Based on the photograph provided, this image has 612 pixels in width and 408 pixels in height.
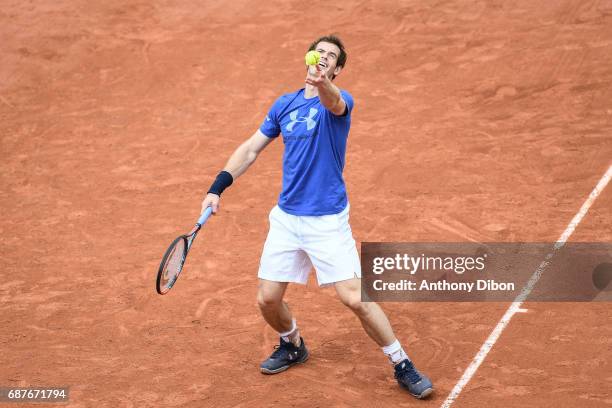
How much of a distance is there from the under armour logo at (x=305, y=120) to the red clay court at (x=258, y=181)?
189cm

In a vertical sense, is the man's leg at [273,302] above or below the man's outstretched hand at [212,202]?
below

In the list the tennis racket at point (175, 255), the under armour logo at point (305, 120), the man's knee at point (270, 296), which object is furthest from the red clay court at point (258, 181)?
the under armour logo at point (305, 120)

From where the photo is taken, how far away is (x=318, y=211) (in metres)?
5.94

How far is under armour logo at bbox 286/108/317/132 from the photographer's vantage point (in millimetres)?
5867

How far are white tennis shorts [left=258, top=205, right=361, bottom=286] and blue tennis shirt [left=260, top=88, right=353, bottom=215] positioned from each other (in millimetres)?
83

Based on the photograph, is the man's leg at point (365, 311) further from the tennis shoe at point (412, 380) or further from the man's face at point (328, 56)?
the man's face at point (328, 56)

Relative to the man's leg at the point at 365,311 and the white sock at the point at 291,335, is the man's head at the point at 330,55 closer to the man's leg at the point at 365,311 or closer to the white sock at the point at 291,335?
the man's leg at the point at 365,311

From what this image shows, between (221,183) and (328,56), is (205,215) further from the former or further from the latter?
(328,56)

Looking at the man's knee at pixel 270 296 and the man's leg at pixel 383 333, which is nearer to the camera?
the man's leg at pixel 383 333

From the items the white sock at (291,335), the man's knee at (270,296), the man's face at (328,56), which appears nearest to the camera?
the man's face at (328,56)

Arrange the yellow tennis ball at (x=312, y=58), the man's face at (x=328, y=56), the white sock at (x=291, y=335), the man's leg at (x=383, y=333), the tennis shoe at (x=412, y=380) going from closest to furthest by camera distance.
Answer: the yellow tennis ball at (x=312, y=58) < the man's face at (x=328, y=56) < the man's leg at (x=383, y=333) < the tennis shoe at (x=412, y=380) < the white sock at (x=291, y=335)

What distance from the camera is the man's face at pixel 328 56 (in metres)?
5.79

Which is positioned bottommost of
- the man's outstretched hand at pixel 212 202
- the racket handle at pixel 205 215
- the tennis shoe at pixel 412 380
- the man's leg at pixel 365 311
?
the tennis shoe at pixel 412 380

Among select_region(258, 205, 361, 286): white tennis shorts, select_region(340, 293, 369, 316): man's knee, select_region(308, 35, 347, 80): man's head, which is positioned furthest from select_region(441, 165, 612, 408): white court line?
select_region(308, 35, 347, 80): man's head
